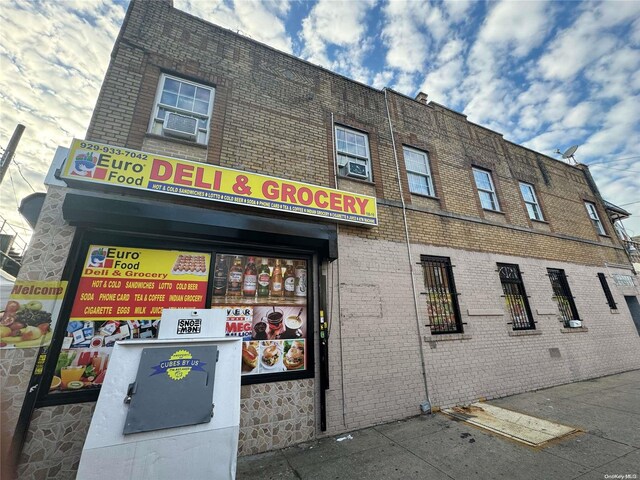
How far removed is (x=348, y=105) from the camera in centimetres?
752

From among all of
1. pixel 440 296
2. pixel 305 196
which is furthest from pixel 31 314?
pixel 440 296

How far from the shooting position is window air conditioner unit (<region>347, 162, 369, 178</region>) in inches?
259

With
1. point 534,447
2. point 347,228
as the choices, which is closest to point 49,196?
point 347,228

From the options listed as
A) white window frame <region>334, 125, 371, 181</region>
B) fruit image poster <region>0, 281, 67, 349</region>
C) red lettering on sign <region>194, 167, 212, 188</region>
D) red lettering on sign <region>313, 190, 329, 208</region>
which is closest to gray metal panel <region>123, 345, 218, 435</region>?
fruit image poster <region>0, 281, 67, 349</region>

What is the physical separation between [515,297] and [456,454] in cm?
572

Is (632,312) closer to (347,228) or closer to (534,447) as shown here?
(534,447)

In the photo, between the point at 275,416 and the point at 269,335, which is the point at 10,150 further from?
the point at 275,416

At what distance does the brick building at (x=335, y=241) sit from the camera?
3969mm

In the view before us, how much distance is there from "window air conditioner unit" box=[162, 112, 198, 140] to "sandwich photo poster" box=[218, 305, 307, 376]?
141 inches

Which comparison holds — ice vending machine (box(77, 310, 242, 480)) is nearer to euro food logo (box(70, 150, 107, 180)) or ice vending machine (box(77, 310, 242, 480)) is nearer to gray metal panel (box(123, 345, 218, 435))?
gray metal panel (box(123, 345, 218, 435))

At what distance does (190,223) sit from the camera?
421 centimetres

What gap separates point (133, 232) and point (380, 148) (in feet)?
20.8

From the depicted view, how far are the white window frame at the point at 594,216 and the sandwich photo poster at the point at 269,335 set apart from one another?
15109mm

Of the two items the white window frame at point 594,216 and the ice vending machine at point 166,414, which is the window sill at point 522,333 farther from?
the white window frame at point 594,216
